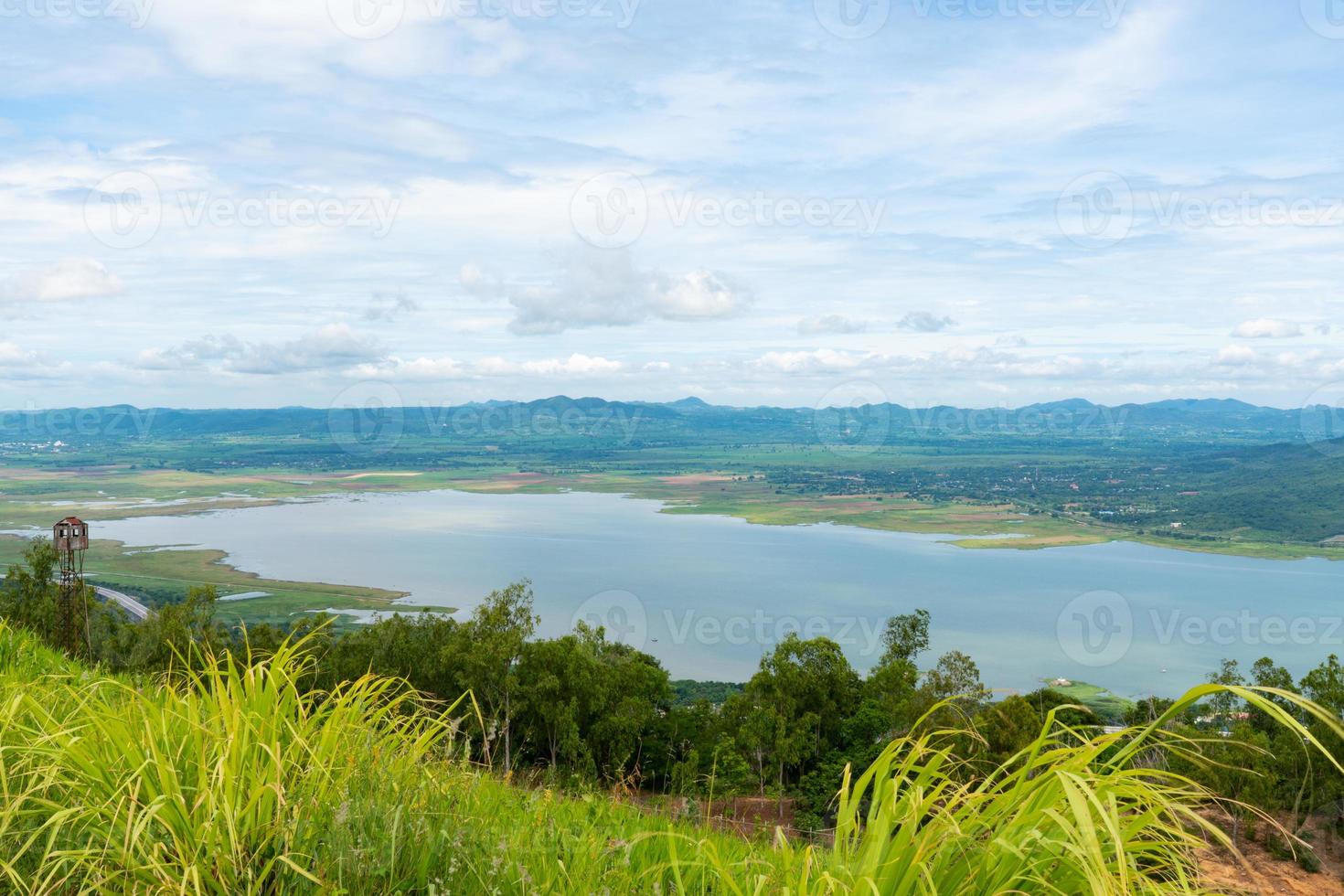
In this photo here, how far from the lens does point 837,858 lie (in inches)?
97.6

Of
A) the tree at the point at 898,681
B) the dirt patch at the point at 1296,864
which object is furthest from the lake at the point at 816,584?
the dirt patch at the point at 1296,864

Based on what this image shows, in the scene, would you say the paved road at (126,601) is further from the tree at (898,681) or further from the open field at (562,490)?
the tree at (898,681)

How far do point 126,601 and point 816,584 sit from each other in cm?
3557

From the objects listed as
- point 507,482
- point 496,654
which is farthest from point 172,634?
point 507,482

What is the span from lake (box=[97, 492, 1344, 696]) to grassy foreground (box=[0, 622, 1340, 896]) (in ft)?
110

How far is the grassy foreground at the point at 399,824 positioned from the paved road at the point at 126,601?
3803 cm

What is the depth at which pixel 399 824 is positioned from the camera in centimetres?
278

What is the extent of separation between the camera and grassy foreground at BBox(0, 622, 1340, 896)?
223 centimetres

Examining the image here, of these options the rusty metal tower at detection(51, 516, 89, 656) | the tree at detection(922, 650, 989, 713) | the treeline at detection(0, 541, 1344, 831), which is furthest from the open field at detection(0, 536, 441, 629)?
the tree at detection(922, 650, 989, 713)

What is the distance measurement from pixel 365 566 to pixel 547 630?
79.3ft

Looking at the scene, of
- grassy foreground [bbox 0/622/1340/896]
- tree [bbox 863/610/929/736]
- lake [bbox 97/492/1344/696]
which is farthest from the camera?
lake [bbox 97/492/1344/696]

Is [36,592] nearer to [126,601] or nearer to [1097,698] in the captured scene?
[126,601]

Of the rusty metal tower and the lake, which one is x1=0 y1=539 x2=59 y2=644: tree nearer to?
the rusty metal tower

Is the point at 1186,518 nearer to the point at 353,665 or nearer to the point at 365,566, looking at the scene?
the point at 365,566
